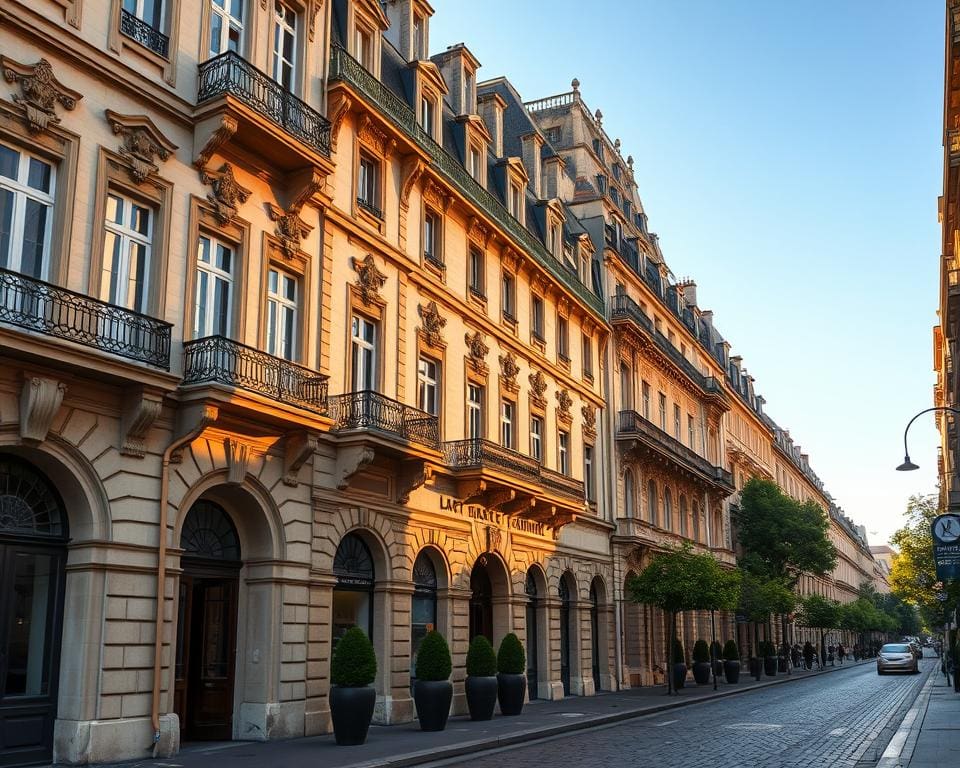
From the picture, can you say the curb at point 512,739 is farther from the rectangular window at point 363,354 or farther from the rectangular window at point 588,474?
the rectangular window at point 588,474

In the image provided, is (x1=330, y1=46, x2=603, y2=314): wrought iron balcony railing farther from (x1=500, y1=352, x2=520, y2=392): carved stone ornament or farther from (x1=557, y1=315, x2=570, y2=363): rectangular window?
(x1=500, y1=352, x2=520, y2=392): carved stone ornament

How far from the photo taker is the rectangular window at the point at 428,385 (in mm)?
23908

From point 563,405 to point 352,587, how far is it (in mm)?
13524

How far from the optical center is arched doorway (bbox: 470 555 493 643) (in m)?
26.3

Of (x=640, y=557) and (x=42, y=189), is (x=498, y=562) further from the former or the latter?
(x=42, y=189)

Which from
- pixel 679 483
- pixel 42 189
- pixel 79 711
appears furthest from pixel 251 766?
pixel 679 483

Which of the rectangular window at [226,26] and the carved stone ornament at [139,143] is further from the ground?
the rectangular window at [226,26]

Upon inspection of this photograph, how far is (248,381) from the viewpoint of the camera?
54.4 feet

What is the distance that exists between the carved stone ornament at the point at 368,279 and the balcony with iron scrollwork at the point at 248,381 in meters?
3.58

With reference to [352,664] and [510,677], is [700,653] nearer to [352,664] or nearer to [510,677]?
[510,677]

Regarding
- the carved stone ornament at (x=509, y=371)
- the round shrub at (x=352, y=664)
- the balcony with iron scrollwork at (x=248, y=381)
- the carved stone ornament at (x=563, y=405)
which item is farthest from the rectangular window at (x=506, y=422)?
the round shrub at (x=352, y=664)

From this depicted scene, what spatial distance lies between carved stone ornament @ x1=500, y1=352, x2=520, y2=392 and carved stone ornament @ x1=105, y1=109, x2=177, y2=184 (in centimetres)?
1391

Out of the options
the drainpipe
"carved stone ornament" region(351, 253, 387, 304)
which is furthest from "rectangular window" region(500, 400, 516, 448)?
the drainpipe

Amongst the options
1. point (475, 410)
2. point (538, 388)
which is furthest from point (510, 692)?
point (538, 388)
